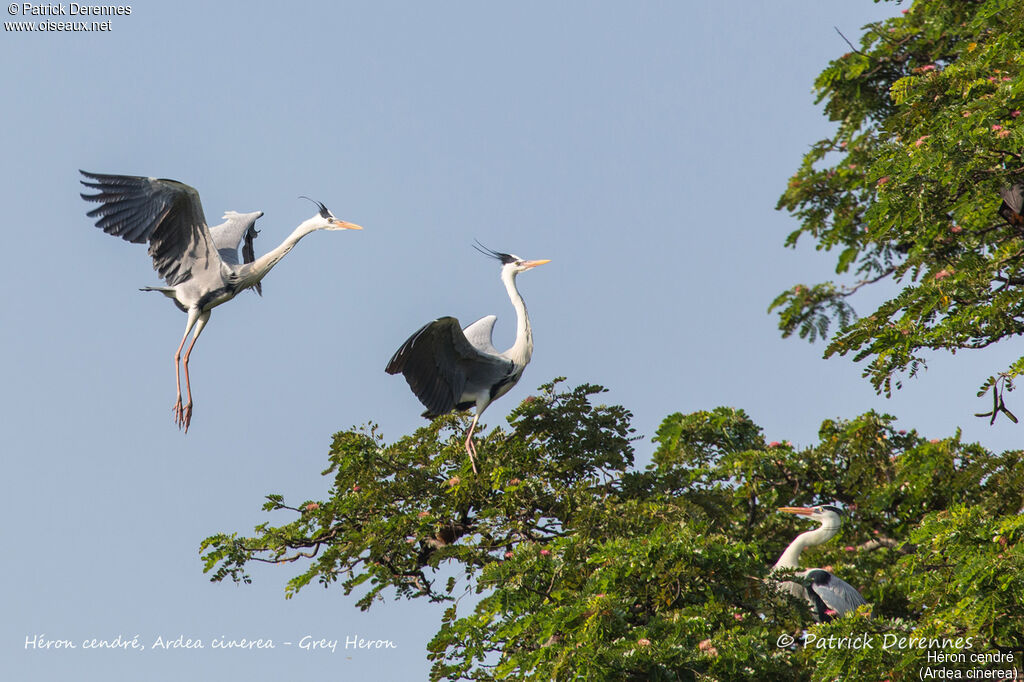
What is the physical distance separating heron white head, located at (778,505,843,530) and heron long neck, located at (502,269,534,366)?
290 cm

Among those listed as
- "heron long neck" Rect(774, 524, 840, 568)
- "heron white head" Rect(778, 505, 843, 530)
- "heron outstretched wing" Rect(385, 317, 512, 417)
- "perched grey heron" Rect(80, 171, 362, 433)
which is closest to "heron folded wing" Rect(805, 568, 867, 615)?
"heron long neck" Rect(774, 524, 840, 568)

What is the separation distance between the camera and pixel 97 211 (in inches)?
351

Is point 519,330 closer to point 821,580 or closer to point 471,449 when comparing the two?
point 471,449

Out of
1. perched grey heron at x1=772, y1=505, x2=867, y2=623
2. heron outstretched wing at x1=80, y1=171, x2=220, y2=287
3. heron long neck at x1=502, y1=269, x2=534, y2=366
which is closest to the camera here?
perched grey heron at x1=772, y1=505, x2=867, y2=623

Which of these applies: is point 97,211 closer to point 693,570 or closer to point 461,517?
point 461,517

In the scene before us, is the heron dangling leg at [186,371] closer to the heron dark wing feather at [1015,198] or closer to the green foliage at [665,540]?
the green foliage at [665,540]

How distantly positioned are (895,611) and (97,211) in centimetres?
678

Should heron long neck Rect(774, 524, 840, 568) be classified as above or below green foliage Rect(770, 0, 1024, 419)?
below

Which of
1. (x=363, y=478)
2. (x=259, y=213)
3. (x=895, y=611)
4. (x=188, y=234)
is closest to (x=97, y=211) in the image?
(x=188, y=234)

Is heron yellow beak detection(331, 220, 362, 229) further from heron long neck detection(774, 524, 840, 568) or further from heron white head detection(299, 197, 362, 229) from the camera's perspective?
heron long neck detection(774, 524, 840, 568)

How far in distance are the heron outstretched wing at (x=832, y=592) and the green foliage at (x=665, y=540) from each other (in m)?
0.20

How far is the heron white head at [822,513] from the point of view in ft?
30.5

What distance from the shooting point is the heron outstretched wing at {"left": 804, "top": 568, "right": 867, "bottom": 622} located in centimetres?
820

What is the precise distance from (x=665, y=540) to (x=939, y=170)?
111 inches
